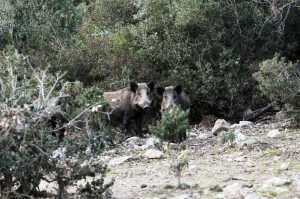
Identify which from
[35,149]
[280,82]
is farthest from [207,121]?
[35,149]

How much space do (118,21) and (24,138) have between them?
11005 mm

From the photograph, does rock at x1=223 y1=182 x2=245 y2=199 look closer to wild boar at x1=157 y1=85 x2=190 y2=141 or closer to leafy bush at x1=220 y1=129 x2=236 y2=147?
leafy bush at x1=220 y1=129 x2=236 y2=147

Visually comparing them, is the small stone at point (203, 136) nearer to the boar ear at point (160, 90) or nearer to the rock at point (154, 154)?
the boar ear at point (160, 90)

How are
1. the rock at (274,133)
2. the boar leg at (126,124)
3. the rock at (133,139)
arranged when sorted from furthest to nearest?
the boar leg at (126,124)
the rock at (133,139)
the rock at (274,133)

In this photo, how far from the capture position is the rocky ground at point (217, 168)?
6.09m

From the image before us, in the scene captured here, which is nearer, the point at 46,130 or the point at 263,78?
the point at 46,130

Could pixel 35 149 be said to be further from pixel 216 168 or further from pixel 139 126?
pixel 139 126

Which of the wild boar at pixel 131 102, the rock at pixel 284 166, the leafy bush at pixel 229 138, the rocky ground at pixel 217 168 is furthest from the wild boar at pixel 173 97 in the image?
the rock at pixel 284 166

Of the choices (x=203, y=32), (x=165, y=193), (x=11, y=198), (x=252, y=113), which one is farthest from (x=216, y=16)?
(x=11, y=198)

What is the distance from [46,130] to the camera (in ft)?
19.3

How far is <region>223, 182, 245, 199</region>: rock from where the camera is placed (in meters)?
5.72

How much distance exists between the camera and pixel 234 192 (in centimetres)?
577

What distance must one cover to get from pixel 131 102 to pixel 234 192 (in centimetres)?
657

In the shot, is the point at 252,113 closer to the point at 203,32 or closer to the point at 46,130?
the point at 203,32
